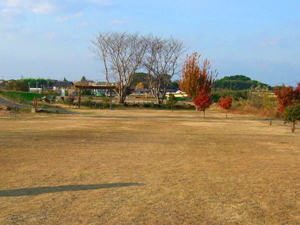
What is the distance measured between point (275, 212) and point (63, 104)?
4113 centimetres

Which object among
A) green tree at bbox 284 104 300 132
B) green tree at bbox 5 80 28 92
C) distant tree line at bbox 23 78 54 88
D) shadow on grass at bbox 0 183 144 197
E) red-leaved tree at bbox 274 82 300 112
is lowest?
shadow on grass at bbox 0 183 144 197

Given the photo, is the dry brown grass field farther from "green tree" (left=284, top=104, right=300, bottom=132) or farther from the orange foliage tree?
the orange foliage tree

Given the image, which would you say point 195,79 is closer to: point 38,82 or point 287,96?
point 287,96

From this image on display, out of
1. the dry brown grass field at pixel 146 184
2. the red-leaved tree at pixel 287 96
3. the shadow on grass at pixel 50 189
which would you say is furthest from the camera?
the red-leaved tree at pixel 287 96

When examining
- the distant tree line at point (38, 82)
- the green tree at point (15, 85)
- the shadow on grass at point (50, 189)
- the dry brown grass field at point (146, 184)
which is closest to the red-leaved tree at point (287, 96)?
the dry brown grass field at point (146, 184)

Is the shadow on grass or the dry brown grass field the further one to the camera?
the shadow on grass

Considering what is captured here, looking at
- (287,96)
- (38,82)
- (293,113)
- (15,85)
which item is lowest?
(293,113)

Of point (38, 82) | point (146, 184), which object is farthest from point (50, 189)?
point (38, 82)

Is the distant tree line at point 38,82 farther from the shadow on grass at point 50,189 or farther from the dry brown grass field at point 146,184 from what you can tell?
the shadow on grass at point 50,189

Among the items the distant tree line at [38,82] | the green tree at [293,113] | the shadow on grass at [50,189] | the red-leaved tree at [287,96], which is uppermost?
the distant tree line at [38,82]

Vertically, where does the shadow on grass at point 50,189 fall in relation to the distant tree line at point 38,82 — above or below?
below

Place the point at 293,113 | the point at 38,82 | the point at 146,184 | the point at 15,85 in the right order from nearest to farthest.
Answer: the point at 146,184
the point at 293,113
the point at 15,85
the point at 38,82

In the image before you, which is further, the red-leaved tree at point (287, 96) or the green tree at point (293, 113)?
the red-leaved tree at point (287, 96)

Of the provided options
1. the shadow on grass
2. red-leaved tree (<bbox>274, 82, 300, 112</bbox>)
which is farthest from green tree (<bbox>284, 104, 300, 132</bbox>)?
the shadow on grass
